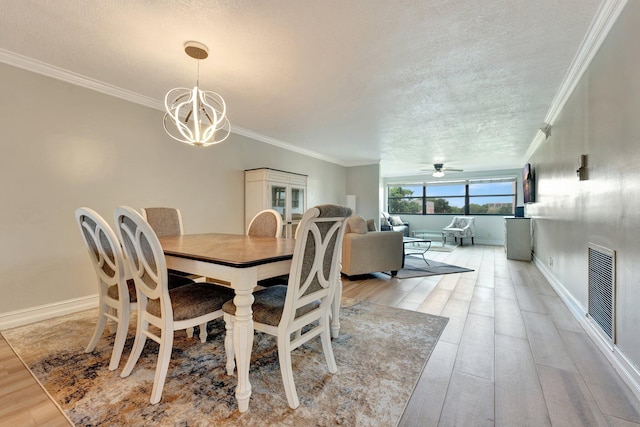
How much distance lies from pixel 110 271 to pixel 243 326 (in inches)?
41.8

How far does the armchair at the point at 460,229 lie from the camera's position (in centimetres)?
769

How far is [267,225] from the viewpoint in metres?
2.59

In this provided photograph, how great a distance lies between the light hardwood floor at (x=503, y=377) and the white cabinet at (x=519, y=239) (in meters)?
2.70

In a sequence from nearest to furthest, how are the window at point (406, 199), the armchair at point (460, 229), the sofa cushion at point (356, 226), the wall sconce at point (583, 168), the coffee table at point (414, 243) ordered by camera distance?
the wall sconce at point (583, 168) → the sofa cushion at point (356, 226) → the coffee table at point (414, 243) → the armchair at point (460, 229) → the window at point (406, 199)

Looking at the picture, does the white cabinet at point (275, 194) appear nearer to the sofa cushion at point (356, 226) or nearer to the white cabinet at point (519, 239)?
the sofa cushion at point (356, 226)

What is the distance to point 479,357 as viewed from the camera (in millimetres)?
1824

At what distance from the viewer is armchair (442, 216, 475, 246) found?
769 centimetres

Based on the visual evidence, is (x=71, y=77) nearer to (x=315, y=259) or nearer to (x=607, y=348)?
(x=315, y=259)

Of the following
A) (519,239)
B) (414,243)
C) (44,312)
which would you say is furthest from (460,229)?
(44,312)

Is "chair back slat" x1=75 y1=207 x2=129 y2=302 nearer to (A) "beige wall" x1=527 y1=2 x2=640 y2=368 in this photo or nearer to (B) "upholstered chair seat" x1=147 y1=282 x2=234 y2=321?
(B) "upholstered chair seat" x1=147 y1=282 x2=234 y2=321

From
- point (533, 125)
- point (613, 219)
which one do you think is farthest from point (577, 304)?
point (533, 125)

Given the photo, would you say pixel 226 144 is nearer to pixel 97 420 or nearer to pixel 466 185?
pixel 97 420

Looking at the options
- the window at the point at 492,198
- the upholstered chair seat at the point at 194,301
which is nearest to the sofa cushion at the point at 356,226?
the upholstered chair seat at the point at 194,301

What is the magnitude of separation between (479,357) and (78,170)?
12.4 feet
